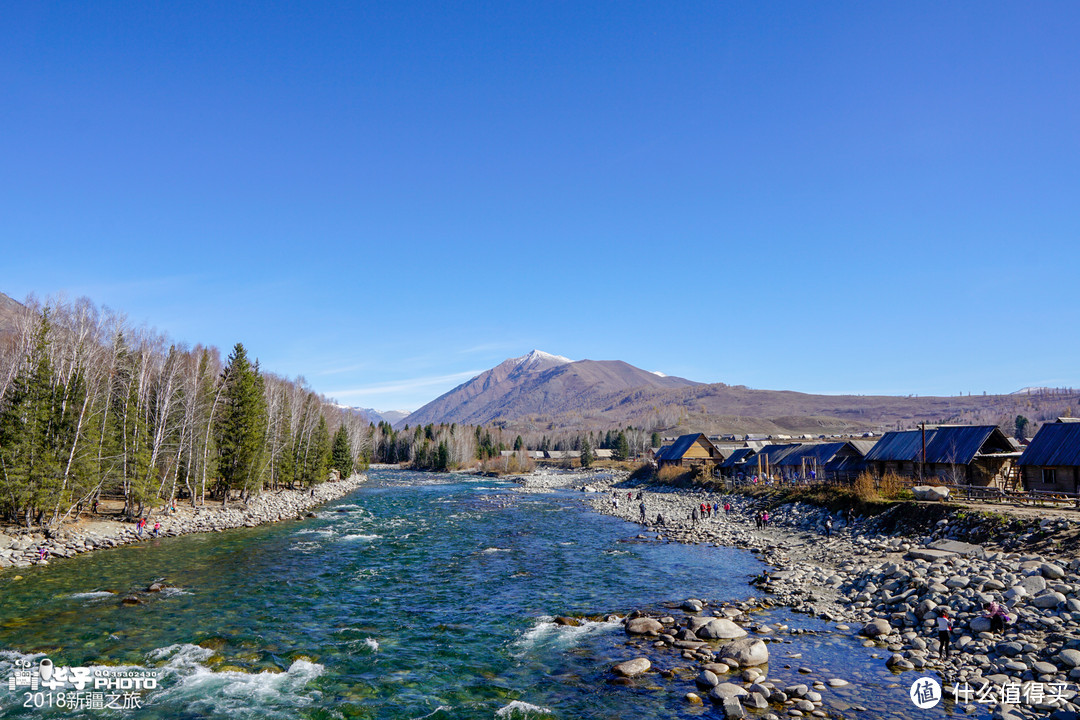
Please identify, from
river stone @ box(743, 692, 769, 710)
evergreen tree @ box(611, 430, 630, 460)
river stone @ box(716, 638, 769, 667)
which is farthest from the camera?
evergreen tree @ box(611, 430, 630, 460)

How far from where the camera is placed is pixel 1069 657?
14812 mm

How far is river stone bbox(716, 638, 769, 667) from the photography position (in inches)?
647

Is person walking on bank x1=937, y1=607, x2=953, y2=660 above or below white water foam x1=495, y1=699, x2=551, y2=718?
above

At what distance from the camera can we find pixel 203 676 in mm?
16078

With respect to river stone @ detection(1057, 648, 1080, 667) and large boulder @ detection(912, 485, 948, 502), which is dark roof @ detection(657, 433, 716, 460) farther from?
river stone @ detection(1057, 648, 1080, 667)

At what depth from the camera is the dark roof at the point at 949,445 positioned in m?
42.2

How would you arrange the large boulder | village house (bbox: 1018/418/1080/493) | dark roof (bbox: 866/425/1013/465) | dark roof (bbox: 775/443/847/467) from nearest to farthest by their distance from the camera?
the large boulder → village house (bbox: 1018/418/1080/493) → dark roof (bbox: 866/425/1013/465) → dark roof (bbox: 775/443/847/467)

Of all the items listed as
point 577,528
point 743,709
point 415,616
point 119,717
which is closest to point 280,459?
point 577,528

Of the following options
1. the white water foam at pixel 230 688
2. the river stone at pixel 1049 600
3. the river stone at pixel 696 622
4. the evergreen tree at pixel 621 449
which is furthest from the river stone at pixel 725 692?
the evergreen tree at pixel 621 449

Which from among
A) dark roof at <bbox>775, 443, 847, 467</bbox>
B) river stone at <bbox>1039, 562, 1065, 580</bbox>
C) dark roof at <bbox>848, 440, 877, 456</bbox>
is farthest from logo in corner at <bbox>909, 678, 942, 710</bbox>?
dark roof at <bbox>775, 443, 847, 467</bbox>

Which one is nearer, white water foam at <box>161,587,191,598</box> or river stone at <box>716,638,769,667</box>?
river stone at <box>716,638,769,667</box>

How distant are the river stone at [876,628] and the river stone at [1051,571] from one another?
6766mm

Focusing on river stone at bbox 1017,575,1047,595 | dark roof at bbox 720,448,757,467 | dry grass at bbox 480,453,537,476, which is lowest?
dry grass at bbox 480,453,537,476

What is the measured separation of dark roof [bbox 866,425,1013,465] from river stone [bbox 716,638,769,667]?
114 ft
